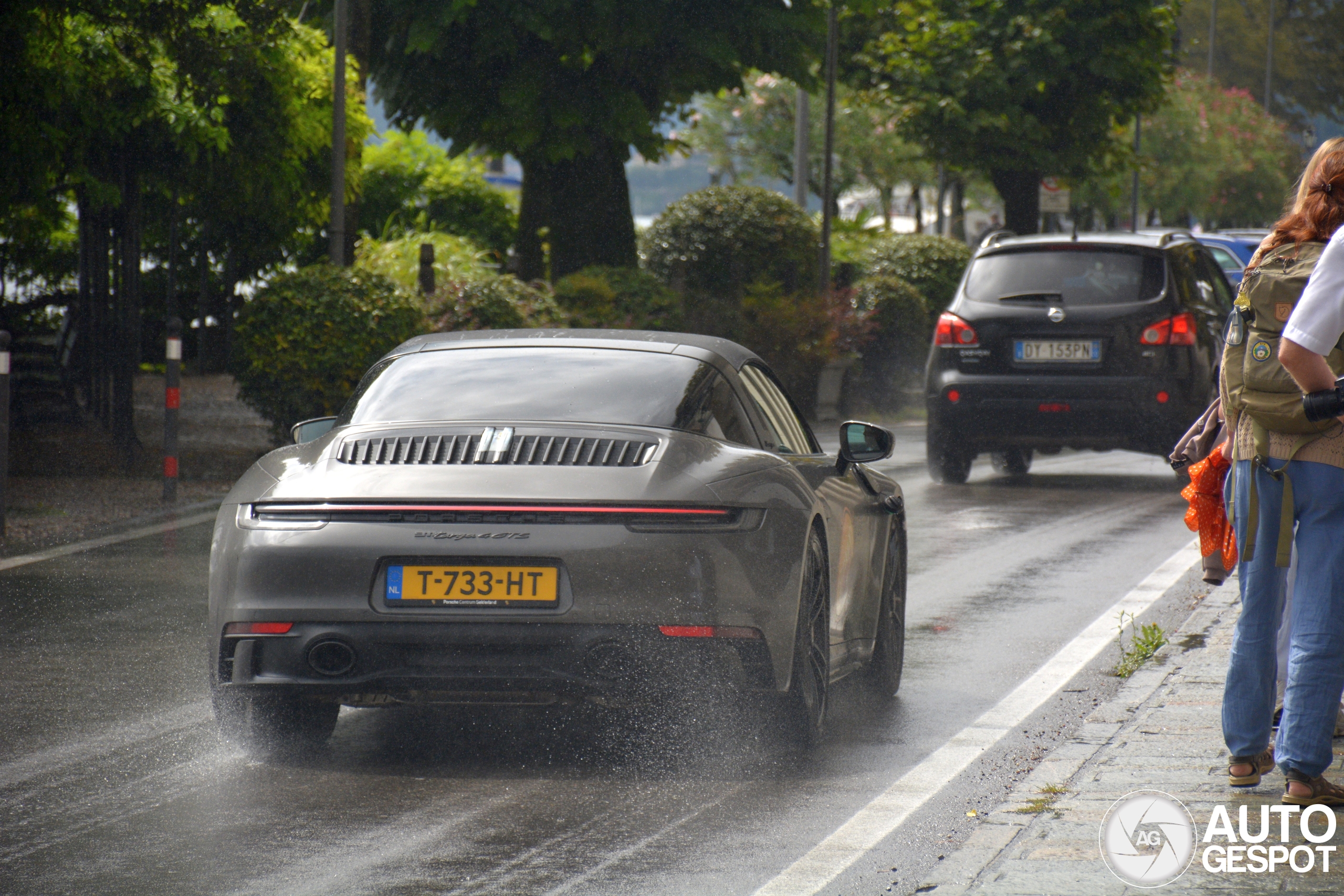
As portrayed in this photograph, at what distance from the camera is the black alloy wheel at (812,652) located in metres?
6.05

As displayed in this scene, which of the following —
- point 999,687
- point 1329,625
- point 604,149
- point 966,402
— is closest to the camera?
point 1329,625

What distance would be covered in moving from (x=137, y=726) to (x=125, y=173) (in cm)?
1012

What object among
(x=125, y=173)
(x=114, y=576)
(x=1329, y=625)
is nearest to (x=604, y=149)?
(x=125, y=173)

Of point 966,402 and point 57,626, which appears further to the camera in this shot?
point 966,402

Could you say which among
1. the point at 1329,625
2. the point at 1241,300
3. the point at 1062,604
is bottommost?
the point at 1062,604

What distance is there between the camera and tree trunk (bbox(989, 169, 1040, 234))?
34.1 meters

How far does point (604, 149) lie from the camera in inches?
928

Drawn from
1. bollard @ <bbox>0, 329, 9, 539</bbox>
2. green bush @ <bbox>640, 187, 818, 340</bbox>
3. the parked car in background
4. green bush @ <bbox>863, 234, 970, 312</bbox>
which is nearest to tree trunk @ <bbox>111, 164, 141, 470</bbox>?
bollard @ <bbox>0, 329, 9, 539</bbox>

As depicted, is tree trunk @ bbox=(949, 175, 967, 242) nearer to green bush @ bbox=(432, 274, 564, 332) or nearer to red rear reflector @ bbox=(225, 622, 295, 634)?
green bush @ bbox=(432, 274, 564, 332)

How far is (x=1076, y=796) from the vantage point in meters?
5.35

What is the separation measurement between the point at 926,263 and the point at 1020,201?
5.59 meters

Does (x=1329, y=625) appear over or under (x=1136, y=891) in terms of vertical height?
over

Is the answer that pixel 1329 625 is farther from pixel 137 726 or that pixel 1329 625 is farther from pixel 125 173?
pixel 125 173

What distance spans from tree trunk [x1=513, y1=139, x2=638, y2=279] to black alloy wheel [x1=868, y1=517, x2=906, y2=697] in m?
16.3
